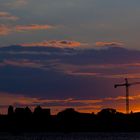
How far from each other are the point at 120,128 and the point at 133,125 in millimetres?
7553

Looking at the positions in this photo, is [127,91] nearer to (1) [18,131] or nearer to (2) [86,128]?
(2) [86,128]

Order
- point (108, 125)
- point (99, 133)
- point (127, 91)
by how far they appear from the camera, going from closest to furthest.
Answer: point (99, 133), point (108, 125), point (127, 91)

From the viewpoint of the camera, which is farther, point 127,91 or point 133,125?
point 127,91

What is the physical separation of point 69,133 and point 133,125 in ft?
75.7

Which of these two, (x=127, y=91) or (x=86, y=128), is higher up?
(x=127, y=91)

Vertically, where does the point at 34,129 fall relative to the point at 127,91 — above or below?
below

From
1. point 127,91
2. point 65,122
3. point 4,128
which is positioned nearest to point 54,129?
point 65,122

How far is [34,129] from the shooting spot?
566ft

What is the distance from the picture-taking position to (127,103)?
171 metres

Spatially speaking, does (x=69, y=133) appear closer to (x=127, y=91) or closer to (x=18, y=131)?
(x=18, y=131)

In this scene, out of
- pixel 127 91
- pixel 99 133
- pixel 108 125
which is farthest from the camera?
pixel 127 91

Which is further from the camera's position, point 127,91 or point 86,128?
point 127,91

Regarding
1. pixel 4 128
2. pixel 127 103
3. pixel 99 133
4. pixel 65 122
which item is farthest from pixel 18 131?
pixel 127 103

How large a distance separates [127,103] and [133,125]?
813 centimetres
